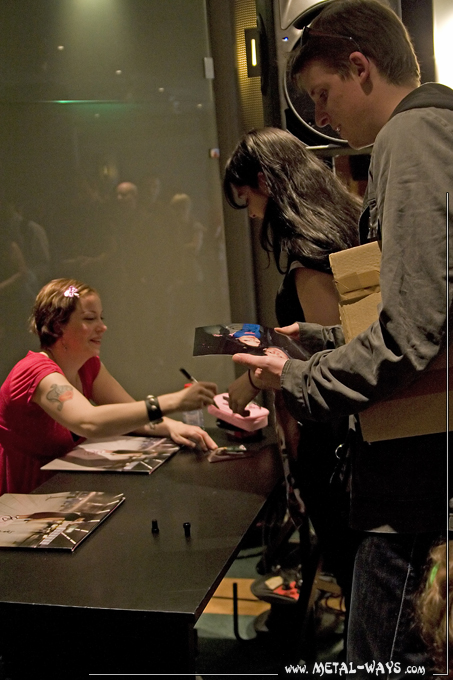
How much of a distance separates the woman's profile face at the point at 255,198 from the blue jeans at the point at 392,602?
0.99m

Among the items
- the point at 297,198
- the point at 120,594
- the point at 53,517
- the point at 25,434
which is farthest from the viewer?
the point at 25,434

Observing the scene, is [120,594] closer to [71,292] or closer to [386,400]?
[386,400]

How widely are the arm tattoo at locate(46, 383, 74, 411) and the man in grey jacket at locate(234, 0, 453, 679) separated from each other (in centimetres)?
87

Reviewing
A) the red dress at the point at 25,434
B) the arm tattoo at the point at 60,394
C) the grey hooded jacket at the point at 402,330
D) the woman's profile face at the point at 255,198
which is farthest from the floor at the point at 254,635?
the woman's profile face at the point at 255,198

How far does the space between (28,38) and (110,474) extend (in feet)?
6.70

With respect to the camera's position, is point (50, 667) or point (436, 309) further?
point (50, 667)

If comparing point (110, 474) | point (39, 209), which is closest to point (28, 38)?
point (39, 209)

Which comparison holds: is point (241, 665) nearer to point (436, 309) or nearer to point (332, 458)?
point (332, 458)

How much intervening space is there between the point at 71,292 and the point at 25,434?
48 cm

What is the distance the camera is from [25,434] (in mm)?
1989

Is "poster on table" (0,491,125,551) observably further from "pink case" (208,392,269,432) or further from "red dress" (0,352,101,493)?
"pink case" (208,392,269,432)

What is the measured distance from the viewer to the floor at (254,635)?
2.15 meters

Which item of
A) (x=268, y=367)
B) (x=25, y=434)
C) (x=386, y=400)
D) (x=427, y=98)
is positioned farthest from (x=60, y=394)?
(x=427, y=98)

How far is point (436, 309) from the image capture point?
2.91 feet
